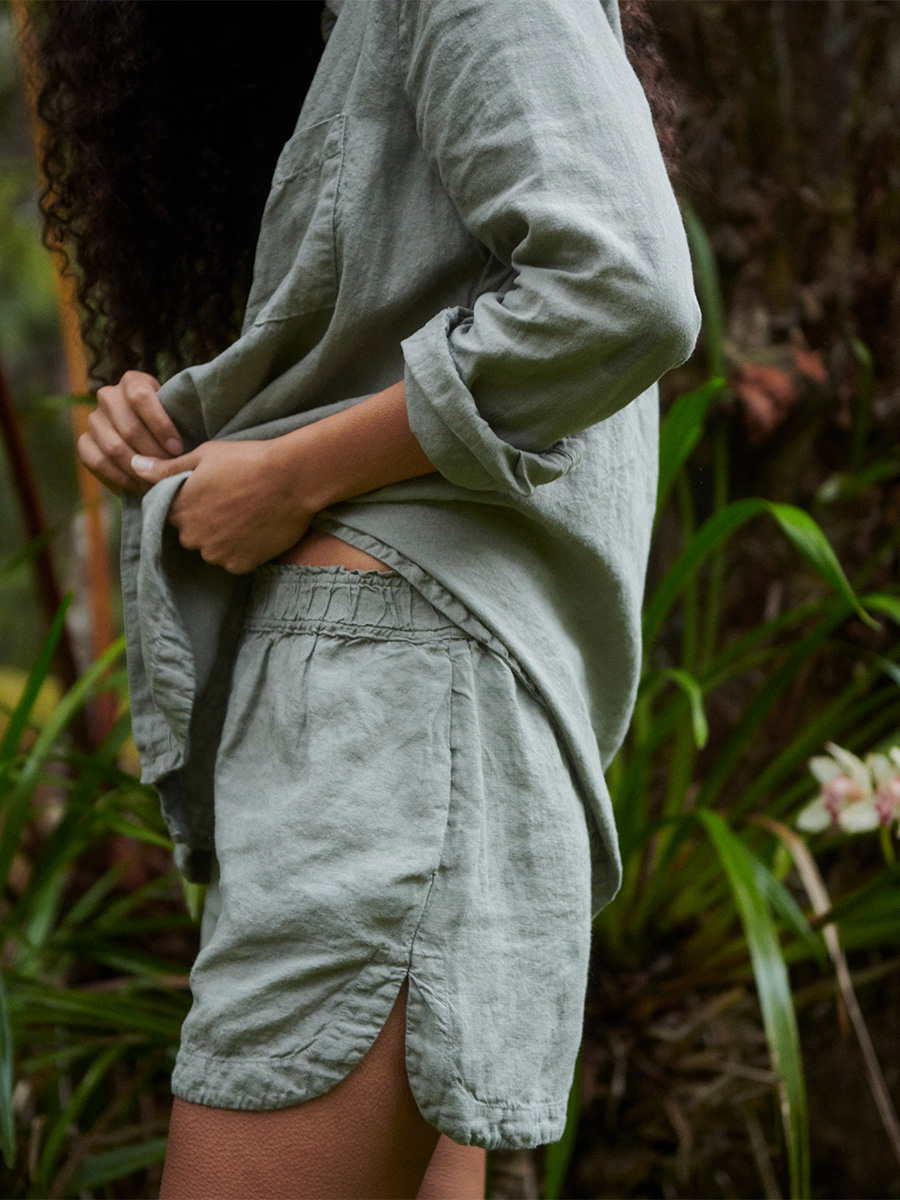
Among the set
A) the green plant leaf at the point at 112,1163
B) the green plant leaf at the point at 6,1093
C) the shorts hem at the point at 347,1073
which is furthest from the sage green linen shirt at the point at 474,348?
the green plant leaf at the point at 112,1163

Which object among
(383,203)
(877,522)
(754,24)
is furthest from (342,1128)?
(754,24)

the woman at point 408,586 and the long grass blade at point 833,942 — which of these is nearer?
the woman at point 408,586

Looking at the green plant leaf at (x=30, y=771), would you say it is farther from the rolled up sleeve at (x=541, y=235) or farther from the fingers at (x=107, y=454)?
the rolled up sleeve at (x=541, y=235)

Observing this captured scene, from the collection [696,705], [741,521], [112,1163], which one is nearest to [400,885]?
[696,705]

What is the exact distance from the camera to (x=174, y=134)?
36.7 inches

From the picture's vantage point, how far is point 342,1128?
588mm

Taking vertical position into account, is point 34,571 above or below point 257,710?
below

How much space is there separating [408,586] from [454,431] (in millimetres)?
106

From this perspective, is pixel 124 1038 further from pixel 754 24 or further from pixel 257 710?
pixel 754 24

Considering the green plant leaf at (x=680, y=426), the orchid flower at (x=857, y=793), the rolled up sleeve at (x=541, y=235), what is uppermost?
the rolled up sleeve at (x=541, y=235)

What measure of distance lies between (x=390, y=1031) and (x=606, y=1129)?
3.23 ft

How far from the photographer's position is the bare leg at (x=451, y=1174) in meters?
0.78

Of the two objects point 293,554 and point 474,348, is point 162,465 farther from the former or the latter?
point 474,348

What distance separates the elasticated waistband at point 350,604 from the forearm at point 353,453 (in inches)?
2.1
